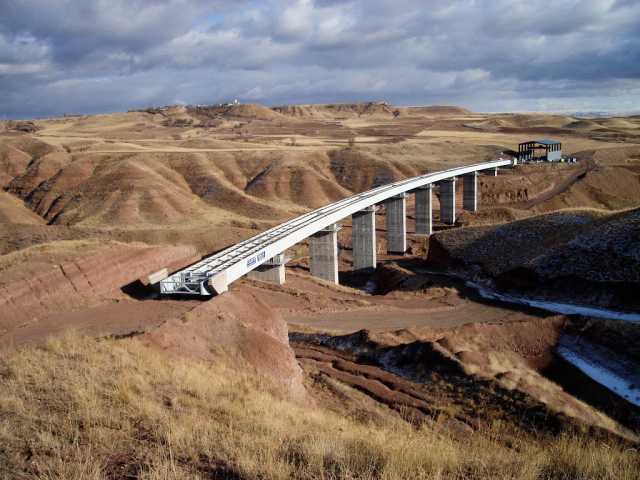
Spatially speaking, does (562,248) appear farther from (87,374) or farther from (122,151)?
(122,151)

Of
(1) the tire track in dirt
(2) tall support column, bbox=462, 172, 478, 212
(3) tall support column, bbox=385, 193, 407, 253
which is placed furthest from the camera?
(2) tall support column, bbox=462, 172, 478, 212

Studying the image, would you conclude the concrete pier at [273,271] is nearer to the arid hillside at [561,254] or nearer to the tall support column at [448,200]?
the arid hillside at [561,254]

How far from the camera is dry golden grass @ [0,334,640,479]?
24.7 ft

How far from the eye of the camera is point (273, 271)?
127 ft

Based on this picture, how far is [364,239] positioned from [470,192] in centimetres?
3514

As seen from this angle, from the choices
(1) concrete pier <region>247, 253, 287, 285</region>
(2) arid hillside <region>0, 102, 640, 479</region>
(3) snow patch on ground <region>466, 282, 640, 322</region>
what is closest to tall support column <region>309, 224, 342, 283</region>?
(2) arid hillside <region>0, 102, 640, 479</region>

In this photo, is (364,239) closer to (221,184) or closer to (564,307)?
(564,307)

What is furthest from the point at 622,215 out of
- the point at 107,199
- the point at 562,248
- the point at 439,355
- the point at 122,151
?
the point at 122,151

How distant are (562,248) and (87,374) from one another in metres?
34.7

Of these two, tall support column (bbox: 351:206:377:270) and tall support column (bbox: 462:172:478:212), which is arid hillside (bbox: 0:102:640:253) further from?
tall support column (bbox: 351:206:377:270)

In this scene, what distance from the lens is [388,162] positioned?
95.0 meters

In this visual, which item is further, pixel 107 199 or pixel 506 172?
pixel 506 172

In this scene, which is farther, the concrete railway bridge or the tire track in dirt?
the tire track in dirt

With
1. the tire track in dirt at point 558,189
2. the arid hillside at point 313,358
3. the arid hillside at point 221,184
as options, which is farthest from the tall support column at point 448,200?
the tire track in dirt at point 558,189
